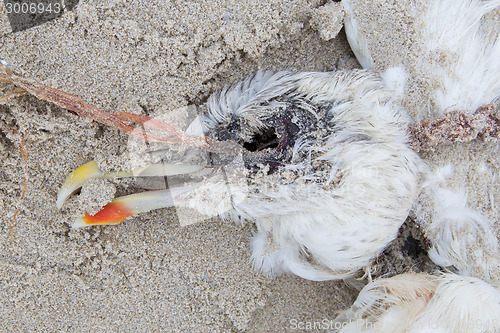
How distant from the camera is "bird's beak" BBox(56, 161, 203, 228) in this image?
5.26ft

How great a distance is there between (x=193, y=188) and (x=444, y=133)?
0.96 m

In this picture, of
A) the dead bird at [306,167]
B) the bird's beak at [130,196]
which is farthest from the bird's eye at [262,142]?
the bird's beak at [130,196]

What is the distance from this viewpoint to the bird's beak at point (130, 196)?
1.60m

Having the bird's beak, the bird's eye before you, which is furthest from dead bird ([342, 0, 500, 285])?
the bird's beak

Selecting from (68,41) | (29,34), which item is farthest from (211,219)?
(29,34)

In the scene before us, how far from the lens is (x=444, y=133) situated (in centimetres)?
164

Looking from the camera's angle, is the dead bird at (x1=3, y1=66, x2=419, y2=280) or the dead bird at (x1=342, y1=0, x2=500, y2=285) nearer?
the dead bird at (x1=3, y1=66, x2=419, y2=280)

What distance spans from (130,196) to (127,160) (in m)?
0.14

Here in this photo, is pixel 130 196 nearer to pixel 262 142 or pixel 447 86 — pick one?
pixel 262 142

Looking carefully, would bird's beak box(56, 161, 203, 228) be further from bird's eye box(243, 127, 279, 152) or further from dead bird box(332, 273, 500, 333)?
dead bird box(332, 273, 500, 333)

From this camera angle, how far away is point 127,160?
1.62 metres

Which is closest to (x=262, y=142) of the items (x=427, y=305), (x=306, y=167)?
(x=306, y=167)

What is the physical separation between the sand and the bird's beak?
7 cm

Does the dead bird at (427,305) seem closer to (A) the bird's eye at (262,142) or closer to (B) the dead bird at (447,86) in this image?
(B) the dead bird at (447,86)
